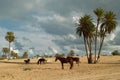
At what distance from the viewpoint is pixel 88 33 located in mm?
68750

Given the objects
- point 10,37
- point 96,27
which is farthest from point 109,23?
point 10,37

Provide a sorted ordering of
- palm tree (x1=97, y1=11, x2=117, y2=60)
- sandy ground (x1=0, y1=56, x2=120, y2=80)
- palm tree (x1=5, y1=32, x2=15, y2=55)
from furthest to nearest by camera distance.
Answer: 1. palm tree (x1=5, y1=32, x2=15, y2=55)
2. palm tree (x1=97, y1=11, x2=117, y2=60)
3. sandy ground (x1=0, y1=56, x2=120, y2=80)

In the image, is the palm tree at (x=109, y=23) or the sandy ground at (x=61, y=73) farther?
the palm tree at (x=109, y=23)

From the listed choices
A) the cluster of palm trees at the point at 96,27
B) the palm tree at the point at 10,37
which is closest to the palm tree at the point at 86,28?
the cluster of palm trees at the point at 96,27

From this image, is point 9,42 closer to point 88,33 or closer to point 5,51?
point 5,51

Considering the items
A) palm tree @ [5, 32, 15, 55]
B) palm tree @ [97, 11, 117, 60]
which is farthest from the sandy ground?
palm tree @ [5, 32, 15, 55]

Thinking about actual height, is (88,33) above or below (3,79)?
above

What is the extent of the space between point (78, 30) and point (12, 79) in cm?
4218

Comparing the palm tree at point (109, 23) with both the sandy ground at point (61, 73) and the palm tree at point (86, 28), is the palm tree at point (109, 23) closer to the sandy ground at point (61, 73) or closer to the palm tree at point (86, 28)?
the palm tree at point (86, 28)

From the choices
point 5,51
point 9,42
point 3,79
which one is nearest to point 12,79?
point 3,79

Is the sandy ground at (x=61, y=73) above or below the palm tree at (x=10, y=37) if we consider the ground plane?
below

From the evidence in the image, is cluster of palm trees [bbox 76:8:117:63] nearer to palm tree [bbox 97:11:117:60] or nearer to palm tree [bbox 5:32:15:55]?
palm tree [bbox 97:11:117:60]

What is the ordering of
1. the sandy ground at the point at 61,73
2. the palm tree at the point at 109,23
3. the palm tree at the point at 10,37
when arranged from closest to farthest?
the sandy ground at the point at 61,73
the palm tree at the point at 109,23
the palm tree at the point at 10,37

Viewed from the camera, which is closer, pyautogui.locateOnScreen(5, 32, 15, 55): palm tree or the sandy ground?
the sandy ground
